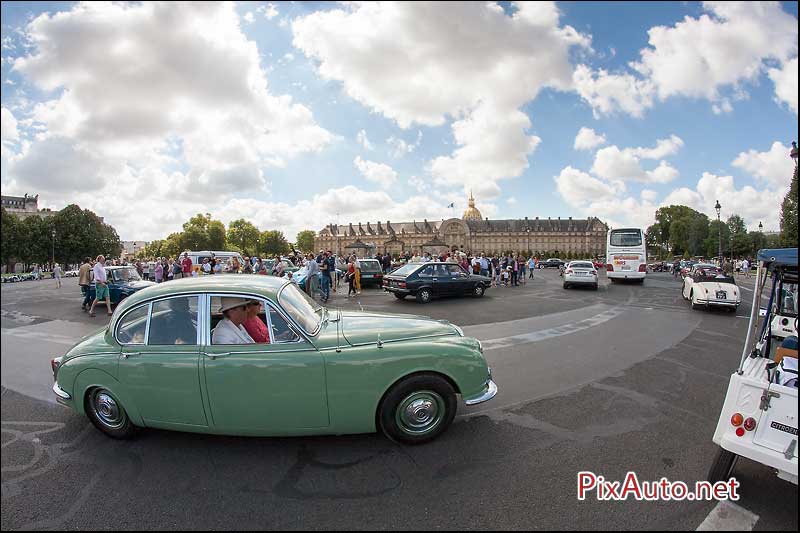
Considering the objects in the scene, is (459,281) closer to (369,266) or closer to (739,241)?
(369,266)

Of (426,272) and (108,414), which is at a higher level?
(426,272)

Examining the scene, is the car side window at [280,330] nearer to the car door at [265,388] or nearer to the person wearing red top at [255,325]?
the car door at [265,388]

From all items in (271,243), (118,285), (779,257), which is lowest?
(118,285)

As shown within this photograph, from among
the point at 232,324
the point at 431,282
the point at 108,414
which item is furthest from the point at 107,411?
the point at 431,282

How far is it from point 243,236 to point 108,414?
126 metres

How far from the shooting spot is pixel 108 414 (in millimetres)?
3803

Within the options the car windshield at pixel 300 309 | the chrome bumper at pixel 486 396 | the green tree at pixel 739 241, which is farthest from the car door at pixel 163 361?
the green tree at pixel 739 241

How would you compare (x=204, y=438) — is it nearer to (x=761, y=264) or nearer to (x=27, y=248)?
(x=761, y=264)

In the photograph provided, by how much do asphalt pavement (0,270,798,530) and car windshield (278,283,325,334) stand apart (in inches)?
49.2

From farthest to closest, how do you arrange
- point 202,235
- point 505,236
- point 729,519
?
point 505,236 → point 202,235 → point 729,519

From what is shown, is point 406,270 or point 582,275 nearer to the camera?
point 406,270

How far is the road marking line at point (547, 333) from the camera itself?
781cm

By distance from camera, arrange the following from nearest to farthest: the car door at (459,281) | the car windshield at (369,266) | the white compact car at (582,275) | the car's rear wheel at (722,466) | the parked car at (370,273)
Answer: the car's rear wheel at (722,466), the car door at (459,281), the white compact car at (582,275), the parked car at (370,273), the car windshield at (369,266)

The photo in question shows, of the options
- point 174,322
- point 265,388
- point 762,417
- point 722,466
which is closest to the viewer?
point 762,417
